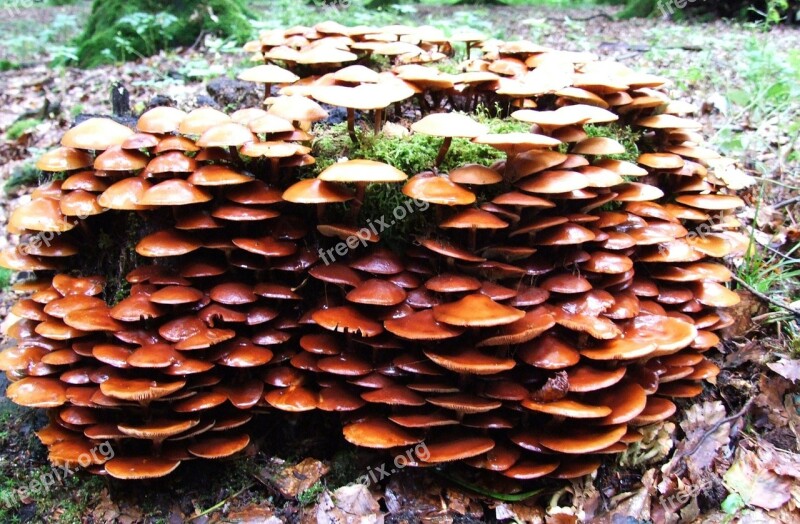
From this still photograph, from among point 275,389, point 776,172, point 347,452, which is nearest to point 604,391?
point 347,452

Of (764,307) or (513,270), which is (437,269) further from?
(764,307)

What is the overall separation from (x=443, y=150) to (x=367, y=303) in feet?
4.46

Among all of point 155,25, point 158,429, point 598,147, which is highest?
point 155,25

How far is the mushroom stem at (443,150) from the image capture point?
406 cm

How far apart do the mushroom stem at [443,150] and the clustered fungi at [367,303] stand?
0.05 metres

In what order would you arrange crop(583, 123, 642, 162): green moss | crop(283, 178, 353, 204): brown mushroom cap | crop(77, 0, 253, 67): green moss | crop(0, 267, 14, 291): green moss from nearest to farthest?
1. crop(283, 178, 353, 204): brown mushroom cap
2. crop(583, 123, 642, 162): green moss
3. crop(0, 267, 14, 291): green moss
4. crop(77, 0, 253, 67): green moss

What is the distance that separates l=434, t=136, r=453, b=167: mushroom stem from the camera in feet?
13.3

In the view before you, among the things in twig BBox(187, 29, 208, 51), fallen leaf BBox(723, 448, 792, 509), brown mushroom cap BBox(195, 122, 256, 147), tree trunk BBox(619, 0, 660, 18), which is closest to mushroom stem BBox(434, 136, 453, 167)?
brown mushroom cap BBox(195, 122, 256, 147)

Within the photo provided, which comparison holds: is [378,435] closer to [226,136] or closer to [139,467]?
[139,467]

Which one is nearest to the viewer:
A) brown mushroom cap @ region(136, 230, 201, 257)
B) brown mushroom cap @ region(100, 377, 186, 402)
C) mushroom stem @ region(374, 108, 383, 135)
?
brown mushroom cap @ region(100, 377, 186, 402)

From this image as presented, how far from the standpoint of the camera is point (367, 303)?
3.57 m

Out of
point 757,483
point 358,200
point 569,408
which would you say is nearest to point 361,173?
point 358,200

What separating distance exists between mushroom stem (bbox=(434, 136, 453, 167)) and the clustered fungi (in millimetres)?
48

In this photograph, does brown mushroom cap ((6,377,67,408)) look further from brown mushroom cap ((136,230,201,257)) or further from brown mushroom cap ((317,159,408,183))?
brown mushroom cap ((317,159,408,183))
